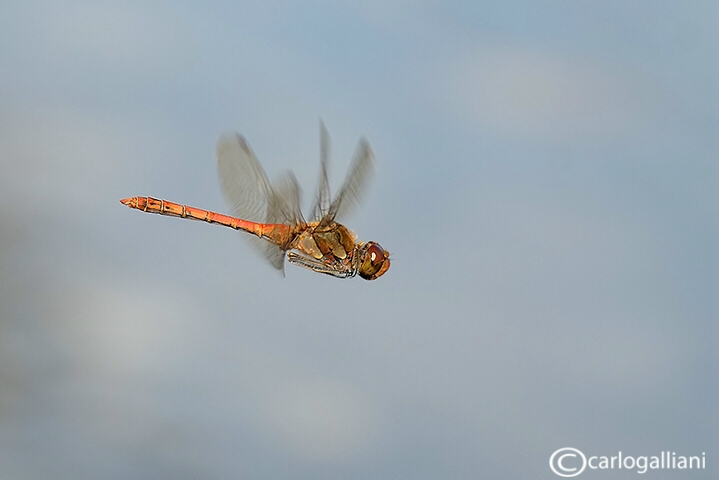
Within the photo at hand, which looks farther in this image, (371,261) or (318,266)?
(371,261)

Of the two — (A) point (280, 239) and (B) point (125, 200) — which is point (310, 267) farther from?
(B) point (125, 200)

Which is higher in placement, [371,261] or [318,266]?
[371,261]

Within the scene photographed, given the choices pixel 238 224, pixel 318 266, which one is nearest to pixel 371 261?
pixel 318 266

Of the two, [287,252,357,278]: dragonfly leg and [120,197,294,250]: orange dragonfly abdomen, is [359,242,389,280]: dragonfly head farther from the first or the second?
[120,197,294,250]: orange dragonfly abdomen

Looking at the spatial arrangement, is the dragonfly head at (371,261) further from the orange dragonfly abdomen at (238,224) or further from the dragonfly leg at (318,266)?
the orange dragonfly abdomen at (238,224)

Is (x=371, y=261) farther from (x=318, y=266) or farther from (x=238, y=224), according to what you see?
(x=238, y=224)

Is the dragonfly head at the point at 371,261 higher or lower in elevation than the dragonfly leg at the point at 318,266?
higher

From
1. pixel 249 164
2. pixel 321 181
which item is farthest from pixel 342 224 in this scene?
pixel 249 164
